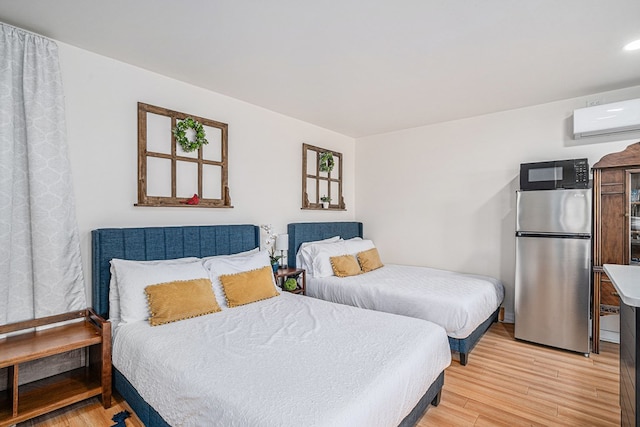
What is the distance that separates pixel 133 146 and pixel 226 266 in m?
1.30

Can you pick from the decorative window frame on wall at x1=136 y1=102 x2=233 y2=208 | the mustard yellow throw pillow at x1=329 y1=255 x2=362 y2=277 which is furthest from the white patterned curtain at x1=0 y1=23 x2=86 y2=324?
the mustard yellow throw pillow at x1=329 y1=255 x2=362 y2=277

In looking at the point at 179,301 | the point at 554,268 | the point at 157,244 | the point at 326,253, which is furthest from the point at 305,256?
the point at 554,268

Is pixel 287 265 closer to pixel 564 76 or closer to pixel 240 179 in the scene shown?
pixel 240 179

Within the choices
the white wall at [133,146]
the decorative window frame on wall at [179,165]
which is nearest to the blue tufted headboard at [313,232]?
the white wall at [133,146]

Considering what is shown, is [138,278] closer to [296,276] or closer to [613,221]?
[296,276]

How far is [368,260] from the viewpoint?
14.0 ft

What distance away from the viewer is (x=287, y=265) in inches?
162

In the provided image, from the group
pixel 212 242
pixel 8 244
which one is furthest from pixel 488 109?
pixel 8 244

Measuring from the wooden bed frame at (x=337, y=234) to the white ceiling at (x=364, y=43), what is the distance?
161 centimetres

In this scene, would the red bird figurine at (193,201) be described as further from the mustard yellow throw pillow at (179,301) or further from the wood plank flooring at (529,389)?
the wood plank flooring at (529,389)

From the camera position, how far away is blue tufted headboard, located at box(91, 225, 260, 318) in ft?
8.23

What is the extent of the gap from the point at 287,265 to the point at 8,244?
259cm

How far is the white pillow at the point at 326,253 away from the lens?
391 cm

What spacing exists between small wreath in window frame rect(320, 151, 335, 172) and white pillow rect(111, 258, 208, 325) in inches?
102
